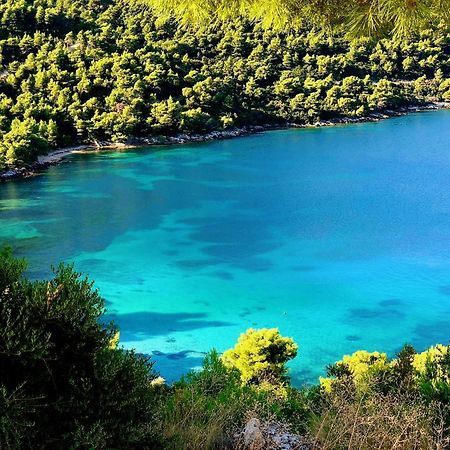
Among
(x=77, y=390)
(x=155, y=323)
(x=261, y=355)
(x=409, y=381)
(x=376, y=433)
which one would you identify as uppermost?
(x=77, y=390)

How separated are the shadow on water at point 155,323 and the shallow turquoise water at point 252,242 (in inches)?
1.9

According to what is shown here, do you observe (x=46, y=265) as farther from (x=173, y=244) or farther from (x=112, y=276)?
(x=173, y=244)

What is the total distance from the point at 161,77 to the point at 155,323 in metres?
32.7

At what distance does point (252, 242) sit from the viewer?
18562 mm

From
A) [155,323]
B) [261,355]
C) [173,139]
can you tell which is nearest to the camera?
[261,355]

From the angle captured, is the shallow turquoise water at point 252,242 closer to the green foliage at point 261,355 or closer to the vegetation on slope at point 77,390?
the green foliage at point 261,355

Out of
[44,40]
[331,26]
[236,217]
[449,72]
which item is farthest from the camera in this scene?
[449,72]

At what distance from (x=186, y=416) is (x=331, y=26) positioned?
296cm

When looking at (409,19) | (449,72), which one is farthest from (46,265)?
(449,72)

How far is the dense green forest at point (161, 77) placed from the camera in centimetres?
3625

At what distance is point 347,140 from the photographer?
38500mm

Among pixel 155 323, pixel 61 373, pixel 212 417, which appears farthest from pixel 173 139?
pixel 61 373

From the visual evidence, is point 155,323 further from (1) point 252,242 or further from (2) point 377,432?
(2) point 377,432

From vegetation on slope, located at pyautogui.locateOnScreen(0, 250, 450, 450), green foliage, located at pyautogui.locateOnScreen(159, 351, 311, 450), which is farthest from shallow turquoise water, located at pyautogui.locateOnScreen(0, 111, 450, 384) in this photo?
vegetation on slope, located at pyautogui.locateOnScreen(0, 250, 450, 450)
